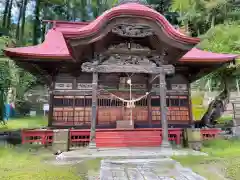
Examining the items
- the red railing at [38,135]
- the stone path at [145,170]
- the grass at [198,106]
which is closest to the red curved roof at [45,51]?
the red railing at [38,135]

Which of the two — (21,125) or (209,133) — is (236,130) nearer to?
(209,133)

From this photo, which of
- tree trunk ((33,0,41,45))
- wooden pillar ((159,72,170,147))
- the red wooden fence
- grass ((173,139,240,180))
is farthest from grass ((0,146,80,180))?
tree trunk ((33,0,41,45))

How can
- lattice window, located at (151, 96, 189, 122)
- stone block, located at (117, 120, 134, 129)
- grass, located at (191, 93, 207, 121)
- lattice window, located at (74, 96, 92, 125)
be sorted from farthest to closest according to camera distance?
grass, located at (191, 93, 207, 121) < lattice window, located at (151, 96, 189, 122) < lattice window, located at (74, 96, 92, 125) < stone block, located at (117, 120, 134, 129)

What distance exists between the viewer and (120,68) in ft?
25.5

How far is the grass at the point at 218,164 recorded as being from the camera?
504 centimetres

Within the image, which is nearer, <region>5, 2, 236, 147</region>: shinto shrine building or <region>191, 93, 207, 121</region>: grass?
<region>5, 2, 236, 147</region>: shinto shrine building

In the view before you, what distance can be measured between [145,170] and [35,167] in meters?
2.81

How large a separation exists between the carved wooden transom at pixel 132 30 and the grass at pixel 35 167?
4040mm

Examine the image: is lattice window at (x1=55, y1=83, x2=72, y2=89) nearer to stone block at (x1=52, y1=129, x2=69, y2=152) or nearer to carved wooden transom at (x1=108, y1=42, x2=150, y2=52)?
stone block at (x1=52, y1=129, x2=69, y2=152)

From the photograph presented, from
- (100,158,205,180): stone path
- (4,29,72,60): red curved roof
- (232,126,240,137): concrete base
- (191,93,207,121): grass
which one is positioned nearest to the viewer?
(100,158,205,180): stone path

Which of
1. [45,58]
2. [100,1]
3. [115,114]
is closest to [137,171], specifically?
A: [115,114]

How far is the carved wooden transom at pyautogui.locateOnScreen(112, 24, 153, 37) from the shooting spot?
23.7 feet

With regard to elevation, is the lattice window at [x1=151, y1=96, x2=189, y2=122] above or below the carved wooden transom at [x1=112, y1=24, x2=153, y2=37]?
below

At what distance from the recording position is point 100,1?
32.4 meters
